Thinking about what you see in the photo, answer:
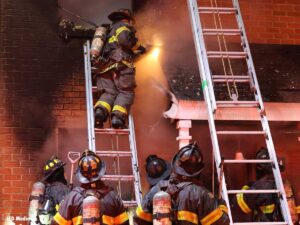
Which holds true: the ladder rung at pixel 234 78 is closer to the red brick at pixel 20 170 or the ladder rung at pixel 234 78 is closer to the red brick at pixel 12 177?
the red brick at pixel 20 170

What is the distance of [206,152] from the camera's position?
9.19m

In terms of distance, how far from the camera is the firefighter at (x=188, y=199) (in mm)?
4887

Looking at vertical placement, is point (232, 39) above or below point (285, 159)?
above

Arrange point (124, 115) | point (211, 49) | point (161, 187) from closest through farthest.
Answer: point (161, 187), point (124, 115), point (211, 49)

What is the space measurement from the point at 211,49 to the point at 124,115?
2118 millimetres

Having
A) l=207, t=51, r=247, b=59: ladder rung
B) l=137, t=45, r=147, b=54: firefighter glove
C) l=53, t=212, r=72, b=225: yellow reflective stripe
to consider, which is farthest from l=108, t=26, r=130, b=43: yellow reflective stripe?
l=53, t=212, r=72, b=225: yellow reflective stripe

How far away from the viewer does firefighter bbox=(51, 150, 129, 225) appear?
5.27m

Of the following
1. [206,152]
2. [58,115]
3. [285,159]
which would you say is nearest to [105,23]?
[58,115]

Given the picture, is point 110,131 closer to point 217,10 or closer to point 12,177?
point 12,177

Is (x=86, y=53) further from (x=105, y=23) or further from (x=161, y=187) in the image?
(x=161, y=187)

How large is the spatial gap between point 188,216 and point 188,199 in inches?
A: 5.5

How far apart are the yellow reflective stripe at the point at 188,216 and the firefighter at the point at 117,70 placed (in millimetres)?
2995

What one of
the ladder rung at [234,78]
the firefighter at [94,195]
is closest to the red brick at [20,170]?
the ladder rung at [234,78]

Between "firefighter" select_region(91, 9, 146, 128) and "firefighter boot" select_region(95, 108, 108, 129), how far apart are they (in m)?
0.07
